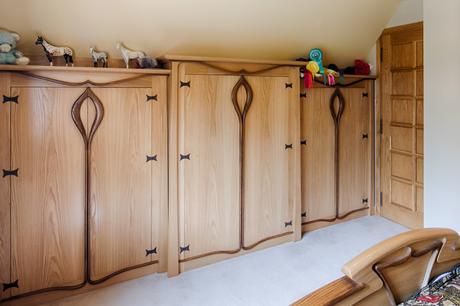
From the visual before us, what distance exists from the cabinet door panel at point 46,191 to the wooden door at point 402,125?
119 inches

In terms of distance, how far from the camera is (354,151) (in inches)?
152

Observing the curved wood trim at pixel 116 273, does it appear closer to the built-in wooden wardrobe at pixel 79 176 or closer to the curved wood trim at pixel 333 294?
the built-in wooden wardrobe at pixel 79 176

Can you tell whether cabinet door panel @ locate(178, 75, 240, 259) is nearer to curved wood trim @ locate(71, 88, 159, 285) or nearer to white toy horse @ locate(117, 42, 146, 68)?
white toy horse @ locate(117, 42, 146, 68)

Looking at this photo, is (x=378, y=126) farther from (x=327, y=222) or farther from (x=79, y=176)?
(x=79, y=176)

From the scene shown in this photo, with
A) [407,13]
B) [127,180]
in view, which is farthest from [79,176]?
[407,13]

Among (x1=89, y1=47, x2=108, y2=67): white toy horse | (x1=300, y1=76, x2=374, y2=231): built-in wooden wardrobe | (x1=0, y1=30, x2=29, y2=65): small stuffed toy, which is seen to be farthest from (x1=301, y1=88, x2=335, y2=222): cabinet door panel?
(x1=0, y1=30, x2=29, y2=65): small stuffed toy

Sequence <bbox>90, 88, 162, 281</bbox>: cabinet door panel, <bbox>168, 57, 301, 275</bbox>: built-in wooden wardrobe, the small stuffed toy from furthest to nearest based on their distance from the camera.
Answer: <bbox>168, 57, 301, 275</bbox>: built-in wooden wardrobe < <bbox>90, 88, 162, 281</bbox>: cabinet door panel < the small stuffed toy

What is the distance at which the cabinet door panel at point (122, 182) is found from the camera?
2.51 m

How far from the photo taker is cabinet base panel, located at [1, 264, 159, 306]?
7.63 ft

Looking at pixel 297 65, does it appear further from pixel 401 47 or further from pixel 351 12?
pixel 401 47

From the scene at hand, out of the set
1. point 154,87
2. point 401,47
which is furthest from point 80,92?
point 401,47

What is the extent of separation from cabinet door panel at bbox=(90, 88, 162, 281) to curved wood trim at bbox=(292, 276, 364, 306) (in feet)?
6.41

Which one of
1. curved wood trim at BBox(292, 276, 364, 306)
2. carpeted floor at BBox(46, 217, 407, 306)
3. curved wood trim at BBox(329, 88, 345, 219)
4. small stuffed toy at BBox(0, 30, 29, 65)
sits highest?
small stuffed toy at BBox(0, 30, 29, 65)

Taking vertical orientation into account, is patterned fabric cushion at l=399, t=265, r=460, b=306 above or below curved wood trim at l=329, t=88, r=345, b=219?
below
